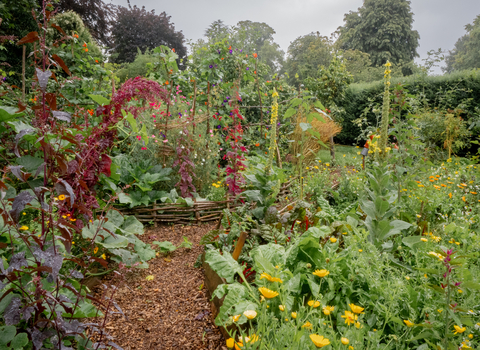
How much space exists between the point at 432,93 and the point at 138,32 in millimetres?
16632

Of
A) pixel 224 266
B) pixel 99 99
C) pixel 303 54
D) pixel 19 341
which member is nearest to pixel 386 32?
pixel 303 54

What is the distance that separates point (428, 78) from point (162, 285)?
35.2 ft

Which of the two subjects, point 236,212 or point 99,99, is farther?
point 236,212

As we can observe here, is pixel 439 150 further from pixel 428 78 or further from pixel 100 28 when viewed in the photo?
pixel 100 28

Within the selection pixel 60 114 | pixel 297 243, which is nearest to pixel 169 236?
pixel 297 243

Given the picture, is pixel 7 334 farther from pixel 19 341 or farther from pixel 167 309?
pixel 167 309

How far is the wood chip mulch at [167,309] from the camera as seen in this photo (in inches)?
65.7

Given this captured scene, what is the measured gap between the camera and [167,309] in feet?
6.45

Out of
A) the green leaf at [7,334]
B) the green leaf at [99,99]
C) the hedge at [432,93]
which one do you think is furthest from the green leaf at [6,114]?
the hedge at [432,93]

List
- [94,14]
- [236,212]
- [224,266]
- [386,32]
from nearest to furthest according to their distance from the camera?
1. [224,266]
2. [236,212]
3. [94,14]
4. [386,32]

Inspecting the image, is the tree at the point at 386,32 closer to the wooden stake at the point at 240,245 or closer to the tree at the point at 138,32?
the tree at the point at 138,32

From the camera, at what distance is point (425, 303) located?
1.26 m

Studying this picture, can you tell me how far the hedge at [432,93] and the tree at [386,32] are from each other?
15.0 metres

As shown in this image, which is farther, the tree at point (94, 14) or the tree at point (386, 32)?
the tree at point (386, 32)
